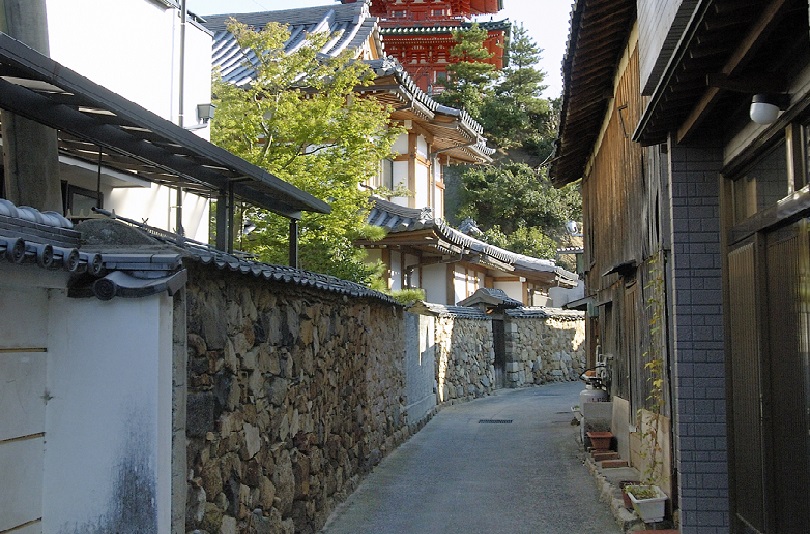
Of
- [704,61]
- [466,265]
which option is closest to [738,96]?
[704,61]

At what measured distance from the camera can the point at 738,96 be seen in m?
5.80

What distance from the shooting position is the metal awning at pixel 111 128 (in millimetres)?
5406

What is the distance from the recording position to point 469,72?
41.5m

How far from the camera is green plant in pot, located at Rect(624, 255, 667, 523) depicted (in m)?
8.02

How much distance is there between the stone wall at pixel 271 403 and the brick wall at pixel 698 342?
3387 millimetres

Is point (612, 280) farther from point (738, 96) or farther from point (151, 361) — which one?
point (151, 361)

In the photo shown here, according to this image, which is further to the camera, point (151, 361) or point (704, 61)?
point (704, 61)

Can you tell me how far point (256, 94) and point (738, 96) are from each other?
12.2 metres

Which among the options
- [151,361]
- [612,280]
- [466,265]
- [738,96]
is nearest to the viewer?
[151,361]

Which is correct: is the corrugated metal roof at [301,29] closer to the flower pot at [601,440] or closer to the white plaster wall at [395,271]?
the white plaster wall at [395,271]

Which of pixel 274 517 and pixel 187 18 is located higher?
pixel 187 18

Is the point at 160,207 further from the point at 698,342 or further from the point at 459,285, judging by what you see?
the point at 459,285

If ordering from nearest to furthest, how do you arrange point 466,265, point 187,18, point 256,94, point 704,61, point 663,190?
point 704,61
point 663,190
point 187,18
point 256,94
point 466,265

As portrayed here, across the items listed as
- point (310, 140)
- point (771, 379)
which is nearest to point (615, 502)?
point (771, 379)
